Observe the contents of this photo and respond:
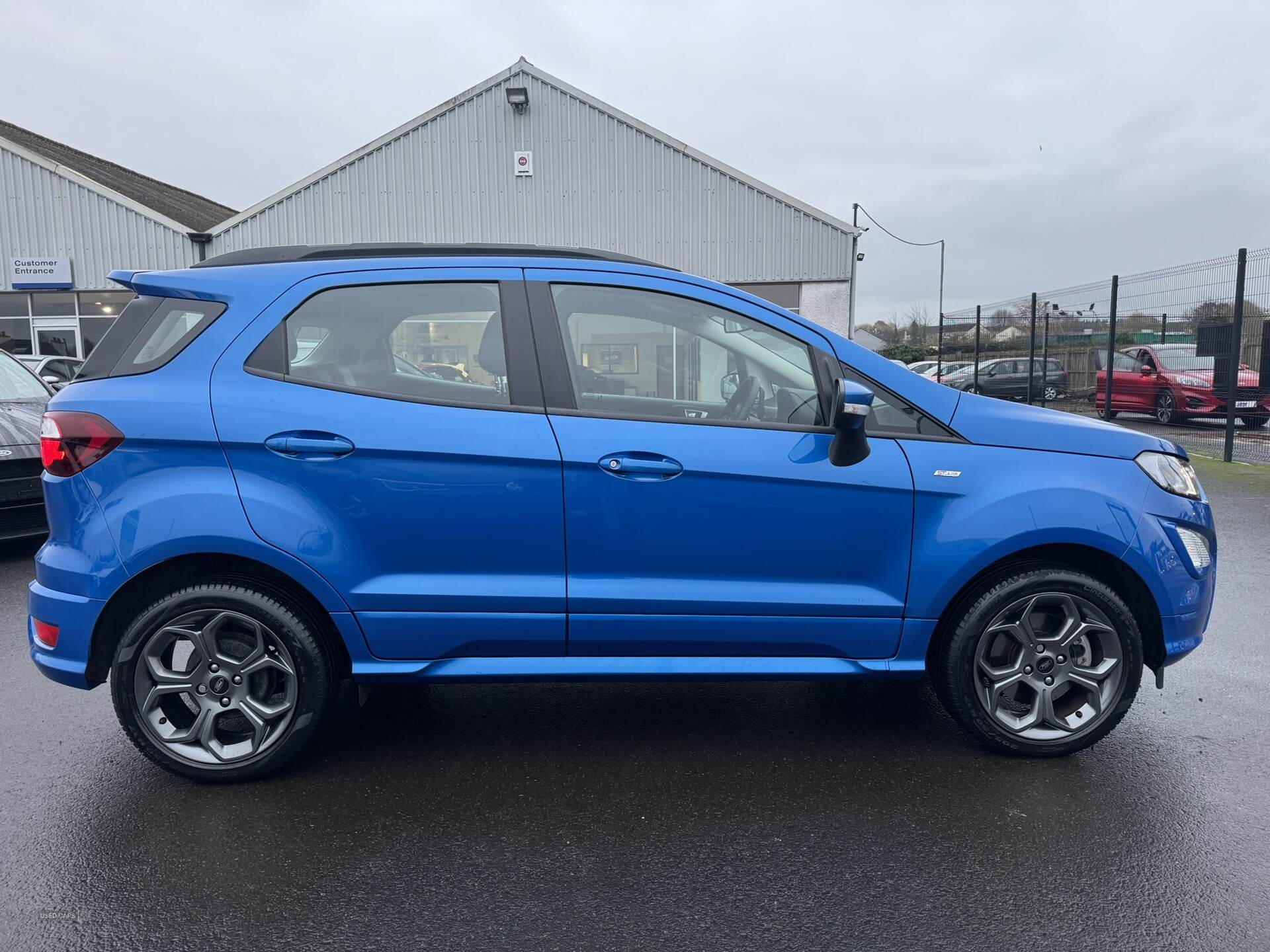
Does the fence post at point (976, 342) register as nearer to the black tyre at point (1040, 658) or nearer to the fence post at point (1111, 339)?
the fence post at point (1111, 339)

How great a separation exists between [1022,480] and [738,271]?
1744 centimetres

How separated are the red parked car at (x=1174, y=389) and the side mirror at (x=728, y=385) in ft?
35.4

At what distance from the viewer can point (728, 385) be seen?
3.22 meters

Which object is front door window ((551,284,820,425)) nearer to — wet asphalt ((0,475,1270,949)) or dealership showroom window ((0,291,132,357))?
wet asphalt ((0,475,1270,949))

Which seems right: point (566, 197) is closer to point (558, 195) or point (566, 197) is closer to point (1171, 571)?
point (558, 195)

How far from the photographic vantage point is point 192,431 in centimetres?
296

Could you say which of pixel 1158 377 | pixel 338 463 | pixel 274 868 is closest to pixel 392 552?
pixel 338 463

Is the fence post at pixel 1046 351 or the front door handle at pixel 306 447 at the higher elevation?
the fence post at pixel 1046 351

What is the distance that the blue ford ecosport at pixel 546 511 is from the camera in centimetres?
298

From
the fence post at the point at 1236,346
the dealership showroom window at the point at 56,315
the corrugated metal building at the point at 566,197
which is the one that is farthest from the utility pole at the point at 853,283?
the dealership showroom window at the point at 56,315

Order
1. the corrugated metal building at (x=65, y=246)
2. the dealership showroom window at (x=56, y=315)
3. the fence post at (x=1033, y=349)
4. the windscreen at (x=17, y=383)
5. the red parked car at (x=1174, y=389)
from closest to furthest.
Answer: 1. the windscreen at (x=17, y=383)
2. the red parked car at (x=1174, y=389)
3. the fence post at (x=1033, y=349)
4. the corrugated metal building at (x=65, y=246)
5. the dealership showroom window at (x=56, y=315)

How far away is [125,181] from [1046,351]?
84.6 feet

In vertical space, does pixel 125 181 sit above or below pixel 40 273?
above

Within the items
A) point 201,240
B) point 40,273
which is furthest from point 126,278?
point 40,273
